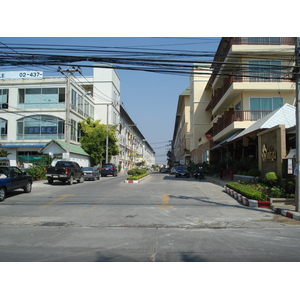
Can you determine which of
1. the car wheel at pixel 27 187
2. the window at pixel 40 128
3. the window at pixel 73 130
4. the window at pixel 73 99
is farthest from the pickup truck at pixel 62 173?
the window at pixel 73 99

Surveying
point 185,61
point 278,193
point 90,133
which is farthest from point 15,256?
point 90,133

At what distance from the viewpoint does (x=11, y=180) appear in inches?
561

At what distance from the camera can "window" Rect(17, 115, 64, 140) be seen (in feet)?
120

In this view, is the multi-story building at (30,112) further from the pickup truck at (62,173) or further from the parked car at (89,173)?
the pickup truck at (62,173)

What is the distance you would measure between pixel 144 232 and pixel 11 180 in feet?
30.5

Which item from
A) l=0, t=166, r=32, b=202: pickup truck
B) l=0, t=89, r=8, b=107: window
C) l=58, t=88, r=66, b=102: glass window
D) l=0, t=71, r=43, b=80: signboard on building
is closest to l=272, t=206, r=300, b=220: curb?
l=0, t=166, r=32, b=202: pickup truck

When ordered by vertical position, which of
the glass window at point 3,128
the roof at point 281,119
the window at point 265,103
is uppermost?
the window at point 265,103

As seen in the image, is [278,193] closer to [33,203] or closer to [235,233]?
[235,233]

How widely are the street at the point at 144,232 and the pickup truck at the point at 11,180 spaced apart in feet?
2.44

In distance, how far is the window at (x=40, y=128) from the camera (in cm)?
3666

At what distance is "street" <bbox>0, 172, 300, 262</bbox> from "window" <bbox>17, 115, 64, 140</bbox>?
24.3 m

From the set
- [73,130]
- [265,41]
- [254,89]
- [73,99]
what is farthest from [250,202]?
[73,99]

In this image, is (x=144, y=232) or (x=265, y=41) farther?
(x=265, y=41)

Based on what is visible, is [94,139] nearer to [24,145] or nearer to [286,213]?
[24,145]
